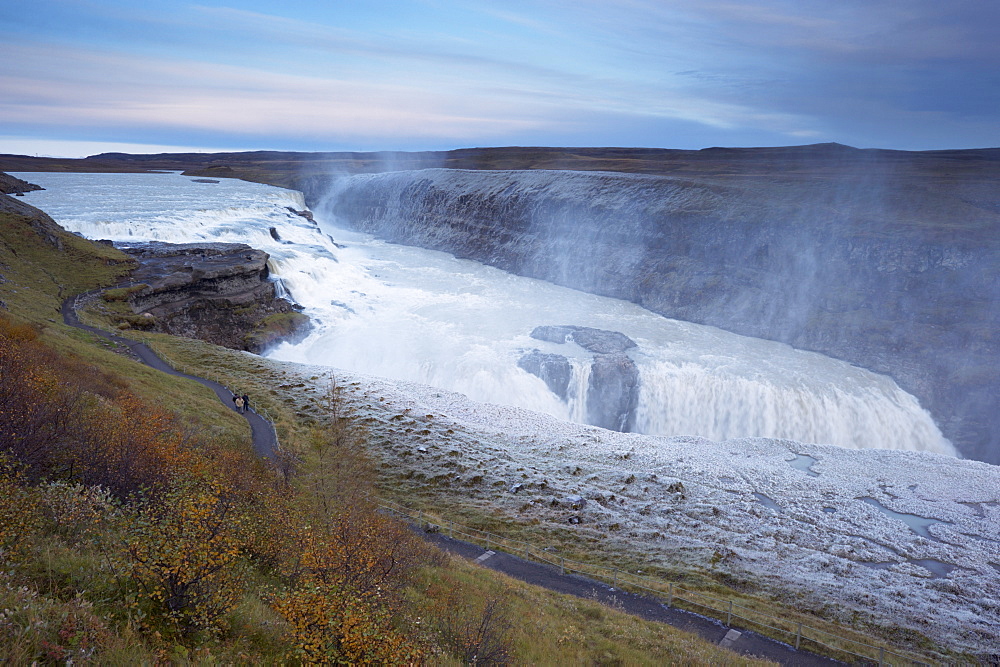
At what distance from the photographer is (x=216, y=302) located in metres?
42.4

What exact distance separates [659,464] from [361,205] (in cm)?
9648

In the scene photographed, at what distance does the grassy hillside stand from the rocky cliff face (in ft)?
124

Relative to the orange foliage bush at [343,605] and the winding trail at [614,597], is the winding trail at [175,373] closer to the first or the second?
the winding trail at [614,597]

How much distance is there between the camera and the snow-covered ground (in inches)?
741

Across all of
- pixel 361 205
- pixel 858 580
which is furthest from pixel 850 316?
pixel 361 205

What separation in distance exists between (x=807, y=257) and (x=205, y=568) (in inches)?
2279

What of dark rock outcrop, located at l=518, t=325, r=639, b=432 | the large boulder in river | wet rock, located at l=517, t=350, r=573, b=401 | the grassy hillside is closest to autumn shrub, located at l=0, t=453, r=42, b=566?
the grassy hillside

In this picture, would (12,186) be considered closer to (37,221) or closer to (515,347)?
(37,221)

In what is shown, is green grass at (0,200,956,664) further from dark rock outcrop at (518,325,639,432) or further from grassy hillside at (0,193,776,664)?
dark rock outcrop at (518,325,639,432)

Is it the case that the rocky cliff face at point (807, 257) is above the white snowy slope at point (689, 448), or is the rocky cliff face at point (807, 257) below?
above

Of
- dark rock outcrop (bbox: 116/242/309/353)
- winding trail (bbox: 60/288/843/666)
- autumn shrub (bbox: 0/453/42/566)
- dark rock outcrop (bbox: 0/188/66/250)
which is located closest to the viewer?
autumn shrub (bbox: 0/453/42/566)

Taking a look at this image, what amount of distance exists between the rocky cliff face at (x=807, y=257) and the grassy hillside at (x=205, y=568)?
124ft

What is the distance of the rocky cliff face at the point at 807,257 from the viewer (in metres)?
41.5

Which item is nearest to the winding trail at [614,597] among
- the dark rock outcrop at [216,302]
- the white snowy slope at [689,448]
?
the white snowy slope at [689,448]
